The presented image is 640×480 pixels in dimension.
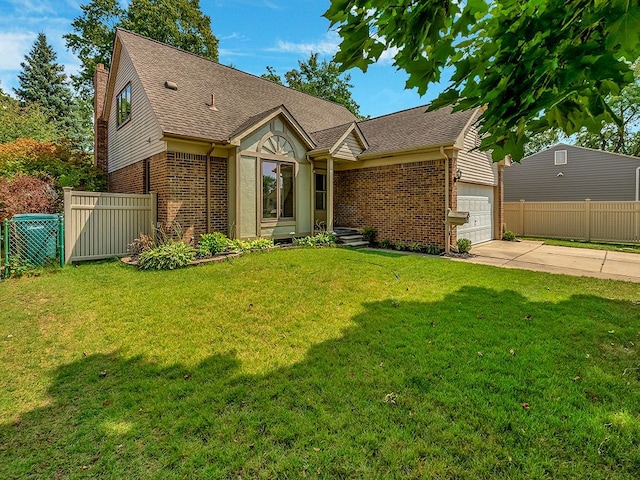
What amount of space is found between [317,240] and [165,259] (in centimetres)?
493

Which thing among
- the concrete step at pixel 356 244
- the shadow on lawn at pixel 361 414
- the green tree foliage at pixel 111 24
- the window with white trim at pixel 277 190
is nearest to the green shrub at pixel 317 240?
the concrete step at pixel 356 244

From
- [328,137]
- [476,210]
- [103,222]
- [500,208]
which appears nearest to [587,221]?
[500,208]

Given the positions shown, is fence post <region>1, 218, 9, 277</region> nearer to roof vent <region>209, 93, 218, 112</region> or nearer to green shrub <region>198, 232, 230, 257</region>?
green shrub <region>198, 232, 230, 257</region>

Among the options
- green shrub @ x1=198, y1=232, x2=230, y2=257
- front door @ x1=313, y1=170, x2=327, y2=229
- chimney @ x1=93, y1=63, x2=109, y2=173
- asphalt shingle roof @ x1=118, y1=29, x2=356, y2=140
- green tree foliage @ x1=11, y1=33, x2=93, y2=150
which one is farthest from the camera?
green tree foliage @ x1=11, y1=33, x2=93, y2=150

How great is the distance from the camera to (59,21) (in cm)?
2172

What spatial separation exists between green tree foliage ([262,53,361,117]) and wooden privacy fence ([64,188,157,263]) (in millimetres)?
23759

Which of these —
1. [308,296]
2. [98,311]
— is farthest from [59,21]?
[308,296]

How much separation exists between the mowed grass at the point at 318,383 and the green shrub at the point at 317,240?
4703 millimetres

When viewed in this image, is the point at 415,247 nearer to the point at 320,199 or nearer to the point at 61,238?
the point at 320,199

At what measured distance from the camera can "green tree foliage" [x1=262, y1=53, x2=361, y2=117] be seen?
97.3ft

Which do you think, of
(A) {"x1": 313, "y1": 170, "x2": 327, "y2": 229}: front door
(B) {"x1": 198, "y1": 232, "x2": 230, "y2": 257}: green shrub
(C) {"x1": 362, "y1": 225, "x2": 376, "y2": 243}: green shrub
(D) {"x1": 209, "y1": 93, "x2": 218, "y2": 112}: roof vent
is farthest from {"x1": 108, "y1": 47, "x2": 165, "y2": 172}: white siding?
(C) {"x1": 362, "y1": 225, "x2": 376, "y2": 243}: green shrub

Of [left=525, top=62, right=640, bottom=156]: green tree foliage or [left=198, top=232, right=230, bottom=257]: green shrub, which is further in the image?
[left=525, top=62, right=640, bottom=156]: green tree foliage

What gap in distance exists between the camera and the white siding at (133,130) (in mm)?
10062

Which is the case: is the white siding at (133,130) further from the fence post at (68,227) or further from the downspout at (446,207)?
the downspout at (446,207)
